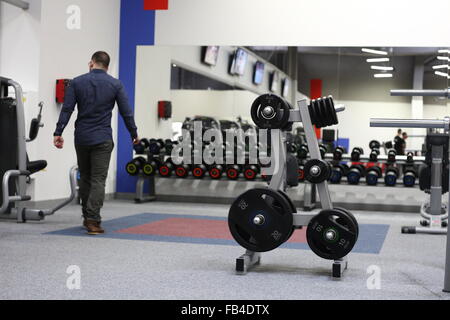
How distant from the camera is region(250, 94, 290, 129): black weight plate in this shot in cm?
326

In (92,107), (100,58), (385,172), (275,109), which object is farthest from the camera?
(385,172)

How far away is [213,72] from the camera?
304 inches

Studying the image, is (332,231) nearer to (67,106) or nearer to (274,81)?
(67,106)

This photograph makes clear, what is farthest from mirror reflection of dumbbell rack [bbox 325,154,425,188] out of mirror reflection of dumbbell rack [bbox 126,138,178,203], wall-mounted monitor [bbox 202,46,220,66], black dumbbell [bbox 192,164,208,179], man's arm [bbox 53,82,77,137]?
man's arm [bbox 53,82,77,137]

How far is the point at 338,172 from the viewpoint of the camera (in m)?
7.11

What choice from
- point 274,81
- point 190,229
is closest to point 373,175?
point 274,81

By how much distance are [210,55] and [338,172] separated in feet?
7.00

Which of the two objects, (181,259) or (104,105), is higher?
(104,105)

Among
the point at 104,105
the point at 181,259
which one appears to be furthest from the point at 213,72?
the point at 181,259

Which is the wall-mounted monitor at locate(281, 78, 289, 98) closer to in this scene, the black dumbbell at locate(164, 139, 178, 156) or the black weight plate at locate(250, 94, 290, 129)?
the black dumbbell at locate(164, 139, 178, 156)

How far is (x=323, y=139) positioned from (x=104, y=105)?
362 cm

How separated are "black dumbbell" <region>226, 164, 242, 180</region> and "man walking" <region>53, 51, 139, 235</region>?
9.37ft

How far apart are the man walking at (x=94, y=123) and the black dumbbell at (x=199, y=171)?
9.23ft

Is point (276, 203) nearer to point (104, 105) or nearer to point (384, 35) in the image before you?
point (104, 105)
